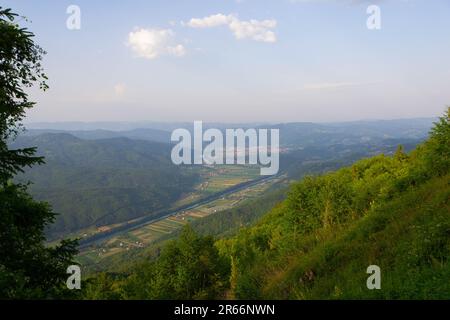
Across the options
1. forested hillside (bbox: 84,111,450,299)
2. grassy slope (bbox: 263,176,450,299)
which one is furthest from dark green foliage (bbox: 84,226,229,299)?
grassy slope (bbox: 263,176,450,299)

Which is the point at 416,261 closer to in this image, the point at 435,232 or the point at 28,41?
the point at 435,232

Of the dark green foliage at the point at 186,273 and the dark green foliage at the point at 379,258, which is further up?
the dark green foliage at the point at 379,258

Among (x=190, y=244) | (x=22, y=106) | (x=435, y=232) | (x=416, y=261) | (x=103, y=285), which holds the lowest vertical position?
(x=103, y=285)

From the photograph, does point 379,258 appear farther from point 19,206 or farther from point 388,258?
point 19,206
